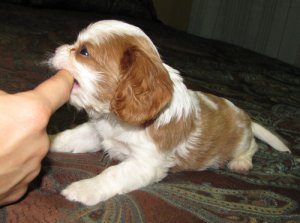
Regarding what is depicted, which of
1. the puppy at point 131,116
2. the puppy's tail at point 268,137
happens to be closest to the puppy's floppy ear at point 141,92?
the puppy at point 131,116

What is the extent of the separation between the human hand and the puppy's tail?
62.5 inches

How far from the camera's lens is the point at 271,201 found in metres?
1.83

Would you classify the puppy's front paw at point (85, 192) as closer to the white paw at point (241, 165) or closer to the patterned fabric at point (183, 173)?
the patterned fabric at point (183, 173)

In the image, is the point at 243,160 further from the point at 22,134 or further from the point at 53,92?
the point at 22,134

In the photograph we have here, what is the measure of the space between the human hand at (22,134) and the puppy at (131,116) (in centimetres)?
43

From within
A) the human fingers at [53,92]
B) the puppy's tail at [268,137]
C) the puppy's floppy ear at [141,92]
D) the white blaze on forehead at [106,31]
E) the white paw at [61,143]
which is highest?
the white blaze on forehead at [106,31]

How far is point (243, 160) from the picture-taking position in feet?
7.67

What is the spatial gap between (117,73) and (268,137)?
1.07m

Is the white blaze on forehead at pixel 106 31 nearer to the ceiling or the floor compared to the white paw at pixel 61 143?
nearer to the ceiling

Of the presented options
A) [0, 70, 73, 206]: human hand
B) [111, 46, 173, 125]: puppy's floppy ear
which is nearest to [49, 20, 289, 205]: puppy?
[111, 46, 173, 125]: puppy's floppy ear

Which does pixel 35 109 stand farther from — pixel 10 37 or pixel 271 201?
pixel 10 37

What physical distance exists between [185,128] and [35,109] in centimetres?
118

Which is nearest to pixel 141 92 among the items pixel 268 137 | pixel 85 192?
pixel 85 192

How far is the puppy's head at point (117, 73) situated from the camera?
1.91 meters
